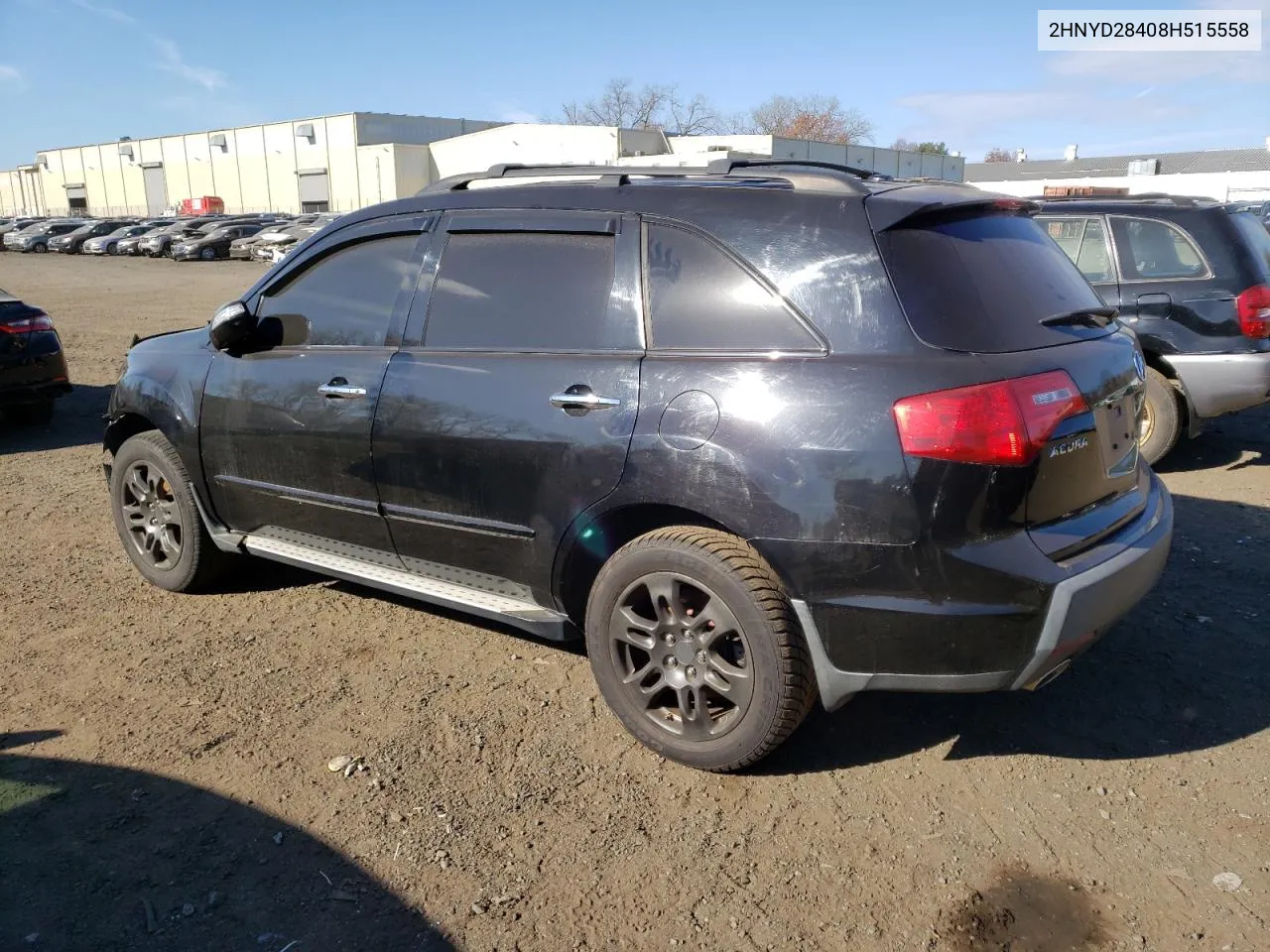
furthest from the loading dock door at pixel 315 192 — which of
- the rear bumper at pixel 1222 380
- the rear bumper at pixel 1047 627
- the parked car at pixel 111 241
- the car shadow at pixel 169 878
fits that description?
the rear bumper at pixel 1047 627

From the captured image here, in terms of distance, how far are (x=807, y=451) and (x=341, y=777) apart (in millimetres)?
1841

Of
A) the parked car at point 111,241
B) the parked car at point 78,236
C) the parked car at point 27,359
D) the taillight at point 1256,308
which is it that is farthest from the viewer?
the parked car at point 78,236

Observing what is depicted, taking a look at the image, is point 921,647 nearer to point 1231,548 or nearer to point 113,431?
point 1231,548

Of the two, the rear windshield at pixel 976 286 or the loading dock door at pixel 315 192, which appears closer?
the rear windshield at pixel 976 286

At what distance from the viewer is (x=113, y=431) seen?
5.01m

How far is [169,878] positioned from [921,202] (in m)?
2.93

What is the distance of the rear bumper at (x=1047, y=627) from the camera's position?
274 cm

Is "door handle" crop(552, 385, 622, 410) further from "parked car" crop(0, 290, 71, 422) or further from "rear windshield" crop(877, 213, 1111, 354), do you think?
"parked car" crop(0, 290, 71, 422)

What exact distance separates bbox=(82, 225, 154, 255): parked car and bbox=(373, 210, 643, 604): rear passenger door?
149 feet

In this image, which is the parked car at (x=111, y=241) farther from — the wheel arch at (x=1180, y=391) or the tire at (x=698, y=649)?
the tire at (x=698, y=649)

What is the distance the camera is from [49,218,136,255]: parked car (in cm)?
4551

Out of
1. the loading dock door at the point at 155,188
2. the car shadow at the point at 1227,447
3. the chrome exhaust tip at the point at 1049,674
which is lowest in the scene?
the car shadow at the point at 1227,447

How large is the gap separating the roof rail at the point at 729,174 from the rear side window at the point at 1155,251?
13.5 ft

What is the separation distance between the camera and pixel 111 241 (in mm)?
43438
